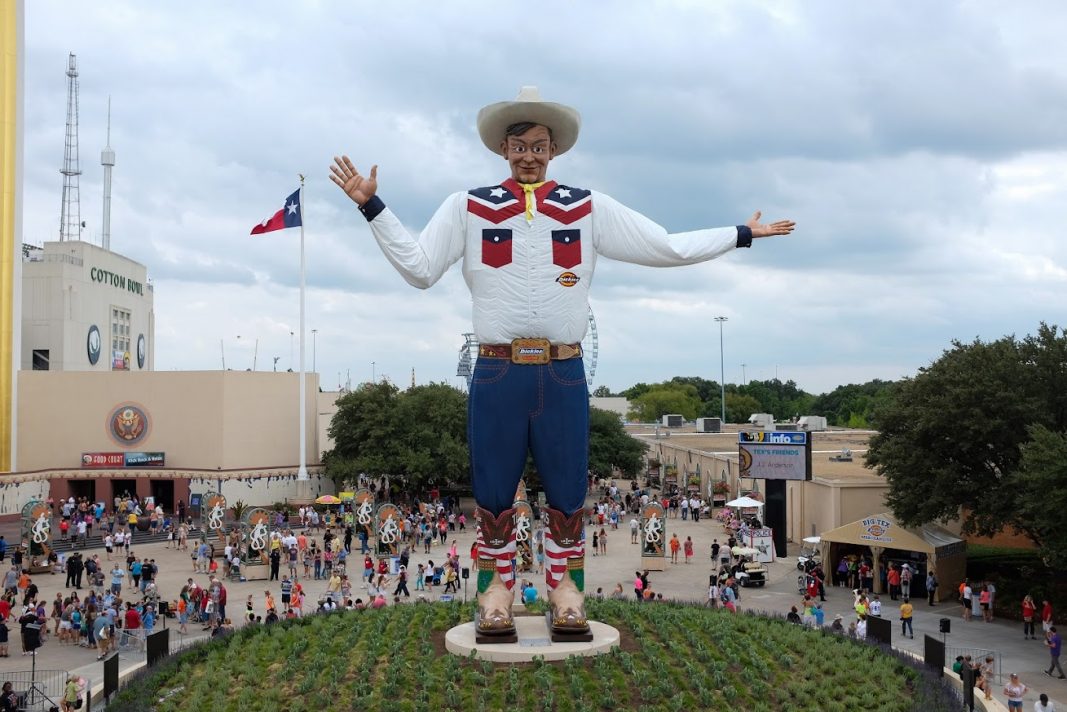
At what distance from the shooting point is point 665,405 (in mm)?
101875

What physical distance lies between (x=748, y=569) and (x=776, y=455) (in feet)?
16.5

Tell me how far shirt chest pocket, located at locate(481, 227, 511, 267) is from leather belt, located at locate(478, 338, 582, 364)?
90cm

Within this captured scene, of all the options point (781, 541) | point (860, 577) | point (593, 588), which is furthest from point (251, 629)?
point (781, 541)

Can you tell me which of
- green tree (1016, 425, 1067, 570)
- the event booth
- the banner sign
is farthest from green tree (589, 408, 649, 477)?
green tree (1016, 425, 1067, 570)

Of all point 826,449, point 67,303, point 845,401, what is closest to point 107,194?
point 67,303

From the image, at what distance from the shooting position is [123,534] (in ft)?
99.9

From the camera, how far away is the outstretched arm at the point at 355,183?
33.7 ft

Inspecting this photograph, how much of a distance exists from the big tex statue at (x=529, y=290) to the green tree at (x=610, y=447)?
111 ft

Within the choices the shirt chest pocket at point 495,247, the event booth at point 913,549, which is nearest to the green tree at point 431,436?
the event booth at point 913,549

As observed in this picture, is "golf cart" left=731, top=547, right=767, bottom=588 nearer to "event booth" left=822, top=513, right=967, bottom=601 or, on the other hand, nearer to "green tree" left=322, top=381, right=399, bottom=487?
"event booth" left=822, top=513, right=967, bottom=601

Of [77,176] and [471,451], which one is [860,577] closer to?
[471,451]

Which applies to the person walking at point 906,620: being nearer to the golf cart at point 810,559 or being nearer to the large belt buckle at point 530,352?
the golf cart at point 810,559

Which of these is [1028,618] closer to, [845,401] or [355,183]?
[355,183]

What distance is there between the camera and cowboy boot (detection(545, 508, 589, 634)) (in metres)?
11.1
